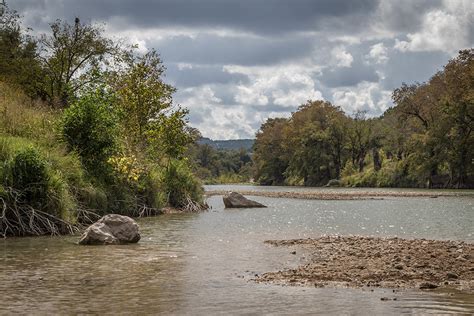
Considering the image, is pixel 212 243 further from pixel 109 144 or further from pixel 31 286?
pixel 109 144

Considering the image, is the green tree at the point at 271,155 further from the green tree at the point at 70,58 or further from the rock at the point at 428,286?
the rock at the point at 428,286

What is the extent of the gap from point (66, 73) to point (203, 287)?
46.7m

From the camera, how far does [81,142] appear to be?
101 feet

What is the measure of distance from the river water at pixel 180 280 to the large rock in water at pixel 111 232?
546 millimetres

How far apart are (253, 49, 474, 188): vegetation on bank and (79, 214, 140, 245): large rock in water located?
2483 inches

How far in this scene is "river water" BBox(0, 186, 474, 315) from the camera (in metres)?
10.8

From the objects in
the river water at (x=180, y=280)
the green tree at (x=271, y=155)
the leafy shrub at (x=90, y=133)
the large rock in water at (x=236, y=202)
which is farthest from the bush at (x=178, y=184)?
the green tree at (x=271, y=155)

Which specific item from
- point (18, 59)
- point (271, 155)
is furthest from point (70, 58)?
point (271, 155)

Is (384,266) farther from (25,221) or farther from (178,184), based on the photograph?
(178,184)

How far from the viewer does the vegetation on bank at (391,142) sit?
8381 centimetres

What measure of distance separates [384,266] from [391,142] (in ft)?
308

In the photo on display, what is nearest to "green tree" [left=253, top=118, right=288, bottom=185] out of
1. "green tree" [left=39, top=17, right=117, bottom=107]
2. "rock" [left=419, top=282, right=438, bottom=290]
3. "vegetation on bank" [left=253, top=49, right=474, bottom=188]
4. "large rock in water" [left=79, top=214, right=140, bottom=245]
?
"vegetation on bank" [left=253, top=49, right=474, bottom=188]

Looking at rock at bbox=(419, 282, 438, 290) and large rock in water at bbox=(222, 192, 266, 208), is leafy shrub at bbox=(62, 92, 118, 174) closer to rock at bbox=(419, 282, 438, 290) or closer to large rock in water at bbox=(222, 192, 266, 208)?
large rock in water at bbox=(222, 192, 266, 208)

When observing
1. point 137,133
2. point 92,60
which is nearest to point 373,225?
point 137,133
